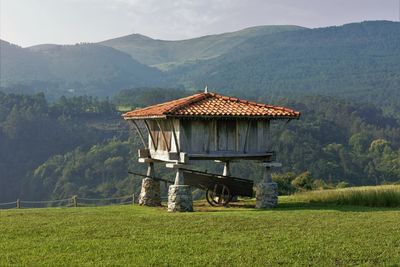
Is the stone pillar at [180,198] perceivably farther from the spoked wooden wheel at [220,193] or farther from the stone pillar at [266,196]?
the stone pillar at [266,196]

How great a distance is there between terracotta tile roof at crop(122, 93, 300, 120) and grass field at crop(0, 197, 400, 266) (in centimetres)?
349

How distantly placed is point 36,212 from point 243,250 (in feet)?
33.4

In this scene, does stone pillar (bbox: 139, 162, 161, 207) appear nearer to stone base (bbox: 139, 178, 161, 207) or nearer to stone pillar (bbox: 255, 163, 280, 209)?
stone base (bbox: 139, 178, 161, 207)

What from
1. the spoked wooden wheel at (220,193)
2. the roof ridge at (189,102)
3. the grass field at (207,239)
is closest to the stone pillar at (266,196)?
the spoked wooden wheel at (220,193)

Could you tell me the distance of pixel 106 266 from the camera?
1109cm

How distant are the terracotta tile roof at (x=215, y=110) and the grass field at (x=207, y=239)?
3492 millimetres

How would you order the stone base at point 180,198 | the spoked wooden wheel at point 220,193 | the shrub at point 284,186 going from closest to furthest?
the stone base at point 180,198 → the spoked wooden wheel at point 220,193 → the shrub at point 284,186

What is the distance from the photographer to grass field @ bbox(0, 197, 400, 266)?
460 inches

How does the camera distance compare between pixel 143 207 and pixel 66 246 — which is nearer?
pixel 66 246

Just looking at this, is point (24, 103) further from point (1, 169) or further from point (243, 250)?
point (243, 250)

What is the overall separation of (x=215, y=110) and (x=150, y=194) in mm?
5534

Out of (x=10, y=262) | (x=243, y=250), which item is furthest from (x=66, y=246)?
(x=243, y=250)

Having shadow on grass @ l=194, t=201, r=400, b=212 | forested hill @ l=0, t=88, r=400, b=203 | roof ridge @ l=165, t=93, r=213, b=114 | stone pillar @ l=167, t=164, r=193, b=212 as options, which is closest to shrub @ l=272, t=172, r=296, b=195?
shadow on grass @ l=194, t=201, r=400, b=212

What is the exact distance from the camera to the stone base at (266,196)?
2047cm
